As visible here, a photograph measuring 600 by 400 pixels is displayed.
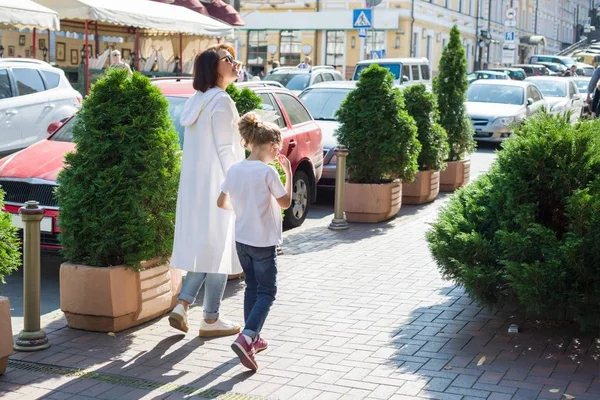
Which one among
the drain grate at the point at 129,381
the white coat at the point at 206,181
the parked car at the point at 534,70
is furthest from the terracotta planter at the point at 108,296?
the parked car at the point at 534,70

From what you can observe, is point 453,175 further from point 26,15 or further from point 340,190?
point 26,15

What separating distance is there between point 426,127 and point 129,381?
7.78m

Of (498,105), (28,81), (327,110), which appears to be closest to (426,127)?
(327,110)

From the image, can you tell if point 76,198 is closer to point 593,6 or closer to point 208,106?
point 208,106

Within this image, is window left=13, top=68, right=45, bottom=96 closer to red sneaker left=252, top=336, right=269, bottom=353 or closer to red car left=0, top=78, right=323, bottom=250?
red car left=0, top=78, right=323, bottom=250

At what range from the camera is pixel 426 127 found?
12.4 metres

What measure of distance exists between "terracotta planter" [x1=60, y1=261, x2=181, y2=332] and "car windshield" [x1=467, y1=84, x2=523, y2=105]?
16.3 meters

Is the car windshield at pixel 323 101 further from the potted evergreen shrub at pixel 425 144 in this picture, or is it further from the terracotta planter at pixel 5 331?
the terracotta planter at pixel 5 331

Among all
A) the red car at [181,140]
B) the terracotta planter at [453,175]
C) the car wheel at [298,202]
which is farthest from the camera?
the terracotta planter at [453,175]

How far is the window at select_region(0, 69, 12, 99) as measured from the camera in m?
12.8

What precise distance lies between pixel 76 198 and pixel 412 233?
16.6ft

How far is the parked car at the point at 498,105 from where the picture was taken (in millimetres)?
20328

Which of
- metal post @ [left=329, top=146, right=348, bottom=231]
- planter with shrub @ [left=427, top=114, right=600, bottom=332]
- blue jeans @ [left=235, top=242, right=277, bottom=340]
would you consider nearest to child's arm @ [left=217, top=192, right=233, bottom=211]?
blue jeans @ [left=235, top=242, right=277, bottom=340]

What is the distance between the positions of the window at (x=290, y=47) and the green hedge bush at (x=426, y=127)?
3745 centimetres
